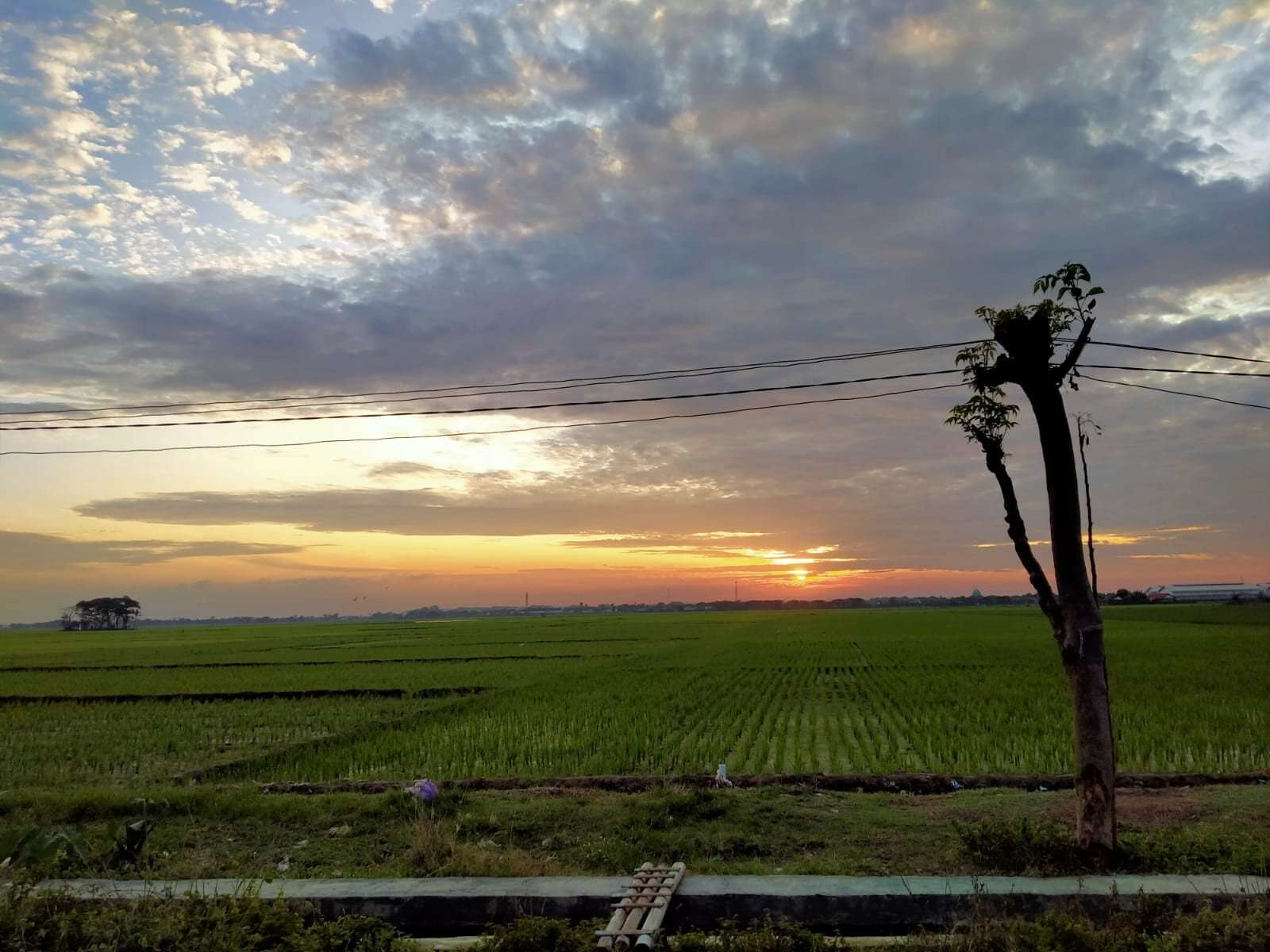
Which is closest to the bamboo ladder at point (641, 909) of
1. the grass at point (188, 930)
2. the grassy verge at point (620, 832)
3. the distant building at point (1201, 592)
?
the grassy verge at point (620, 832)

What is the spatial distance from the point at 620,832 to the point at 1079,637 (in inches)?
174

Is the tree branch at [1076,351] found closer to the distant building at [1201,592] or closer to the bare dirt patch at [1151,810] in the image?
the bare dirt patch at [1151,810]

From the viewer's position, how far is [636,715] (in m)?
16.9

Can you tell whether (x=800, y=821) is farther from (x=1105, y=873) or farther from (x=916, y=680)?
(x=916, y=680)

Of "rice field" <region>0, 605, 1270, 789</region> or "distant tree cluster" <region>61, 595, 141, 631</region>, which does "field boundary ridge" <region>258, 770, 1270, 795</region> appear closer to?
"rice field" <region>0, 605, 1270, 789</region>

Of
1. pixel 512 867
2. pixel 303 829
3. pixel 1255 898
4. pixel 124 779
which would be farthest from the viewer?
pixel 124 779

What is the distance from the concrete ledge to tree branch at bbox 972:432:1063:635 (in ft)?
6.57

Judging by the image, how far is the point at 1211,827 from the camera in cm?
725

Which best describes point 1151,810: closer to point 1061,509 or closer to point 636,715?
point 1061,509

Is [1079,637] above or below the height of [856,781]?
above

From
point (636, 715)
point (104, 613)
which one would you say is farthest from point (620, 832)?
point (104, 613)

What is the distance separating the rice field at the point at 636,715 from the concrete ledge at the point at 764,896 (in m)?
5.54

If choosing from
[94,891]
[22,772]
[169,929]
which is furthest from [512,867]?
[22,772]

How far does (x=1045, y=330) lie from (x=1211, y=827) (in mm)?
4569
